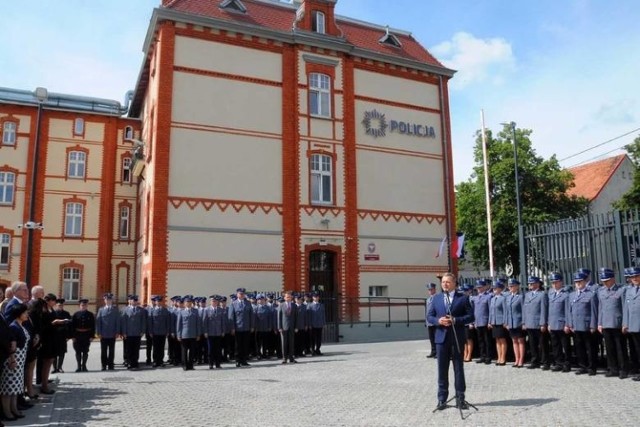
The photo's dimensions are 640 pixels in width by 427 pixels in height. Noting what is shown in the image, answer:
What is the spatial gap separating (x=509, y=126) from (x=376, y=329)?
18990 mm

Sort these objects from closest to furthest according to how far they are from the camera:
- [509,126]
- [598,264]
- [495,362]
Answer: [598,264], [495,362], [509,126]

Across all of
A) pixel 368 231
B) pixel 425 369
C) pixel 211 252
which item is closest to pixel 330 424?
pixel 425 369

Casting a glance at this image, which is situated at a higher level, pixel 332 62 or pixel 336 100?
pixel 332 62

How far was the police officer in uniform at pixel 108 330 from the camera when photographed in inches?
548

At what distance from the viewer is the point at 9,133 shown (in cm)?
3084

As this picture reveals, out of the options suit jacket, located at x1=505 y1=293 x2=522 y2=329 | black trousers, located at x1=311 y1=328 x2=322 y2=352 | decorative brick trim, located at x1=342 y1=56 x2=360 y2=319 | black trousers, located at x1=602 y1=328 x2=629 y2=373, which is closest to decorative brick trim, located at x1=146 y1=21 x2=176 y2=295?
black trousers, located at x1=311 y1=328 x2=322 y2=352

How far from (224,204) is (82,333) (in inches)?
315

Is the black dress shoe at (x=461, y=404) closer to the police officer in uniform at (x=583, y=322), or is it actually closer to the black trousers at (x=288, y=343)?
the police officer in uniform at (x=583, y=322)

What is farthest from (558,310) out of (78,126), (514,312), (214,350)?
(78,126)

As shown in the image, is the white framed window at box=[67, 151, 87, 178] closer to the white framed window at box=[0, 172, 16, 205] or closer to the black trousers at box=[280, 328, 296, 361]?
the white framed window at box=[0, 172, 16, 205]

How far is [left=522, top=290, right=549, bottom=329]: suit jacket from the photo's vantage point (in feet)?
37.5

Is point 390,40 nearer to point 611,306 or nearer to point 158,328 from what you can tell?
point 158,328

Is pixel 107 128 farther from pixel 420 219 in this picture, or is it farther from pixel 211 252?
pixel 420 219

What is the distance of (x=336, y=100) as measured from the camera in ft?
76.8
